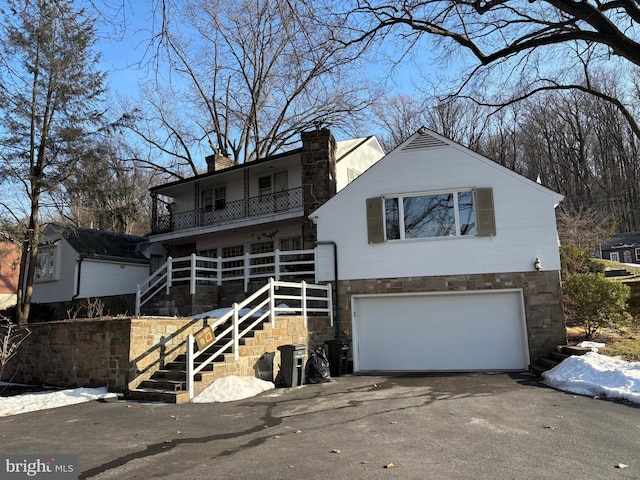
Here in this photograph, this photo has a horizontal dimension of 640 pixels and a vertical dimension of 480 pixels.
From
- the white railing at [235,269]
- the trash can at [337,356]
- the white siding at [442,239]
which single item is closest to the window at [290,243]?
the white railing at [235,269]

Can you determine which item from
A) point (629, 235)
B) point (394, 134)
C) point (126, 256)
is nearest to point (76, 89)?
point (126, 256)

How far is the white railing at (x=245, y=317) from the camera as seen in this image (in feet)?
29.3

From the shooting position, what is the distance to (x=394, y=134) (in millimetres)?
33219

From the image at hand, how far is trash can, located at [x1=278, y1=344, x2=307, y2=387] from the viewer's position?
33.4 feet

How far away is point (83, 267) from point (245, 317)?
1336cm

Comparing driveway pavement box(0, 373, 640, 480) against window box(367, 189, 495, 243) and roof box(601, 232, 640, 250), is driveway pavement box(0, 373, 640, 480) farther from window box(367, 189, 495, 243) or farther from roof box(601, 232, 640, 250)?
roof box(601, 232, 640, 250)

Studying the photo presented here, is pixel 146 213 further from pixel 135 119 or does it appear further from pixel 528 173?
pixel 528 173

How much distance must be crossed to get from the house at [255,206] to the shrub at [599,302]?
8.23 m

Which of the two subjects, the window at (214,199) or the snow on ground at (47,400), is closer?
the snow on ground at (47,400)

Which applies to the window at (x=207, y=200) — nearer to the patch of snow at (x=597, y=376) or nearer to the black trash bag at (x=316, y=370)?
the black trash bag at (x=316, y=370)

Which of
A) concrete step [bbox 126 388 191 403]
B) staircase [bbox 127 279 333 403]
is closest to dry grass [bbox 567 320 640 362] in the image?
staircase [bbox 127 279 333 403]

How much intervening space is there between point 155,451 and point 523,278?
10303 mm

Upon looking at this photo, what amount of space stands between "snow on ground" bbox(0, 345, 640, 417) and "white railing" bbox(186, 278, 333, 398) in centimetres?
60

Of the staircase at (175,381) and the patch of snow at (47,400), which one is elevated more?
the staircase at (175,381)
